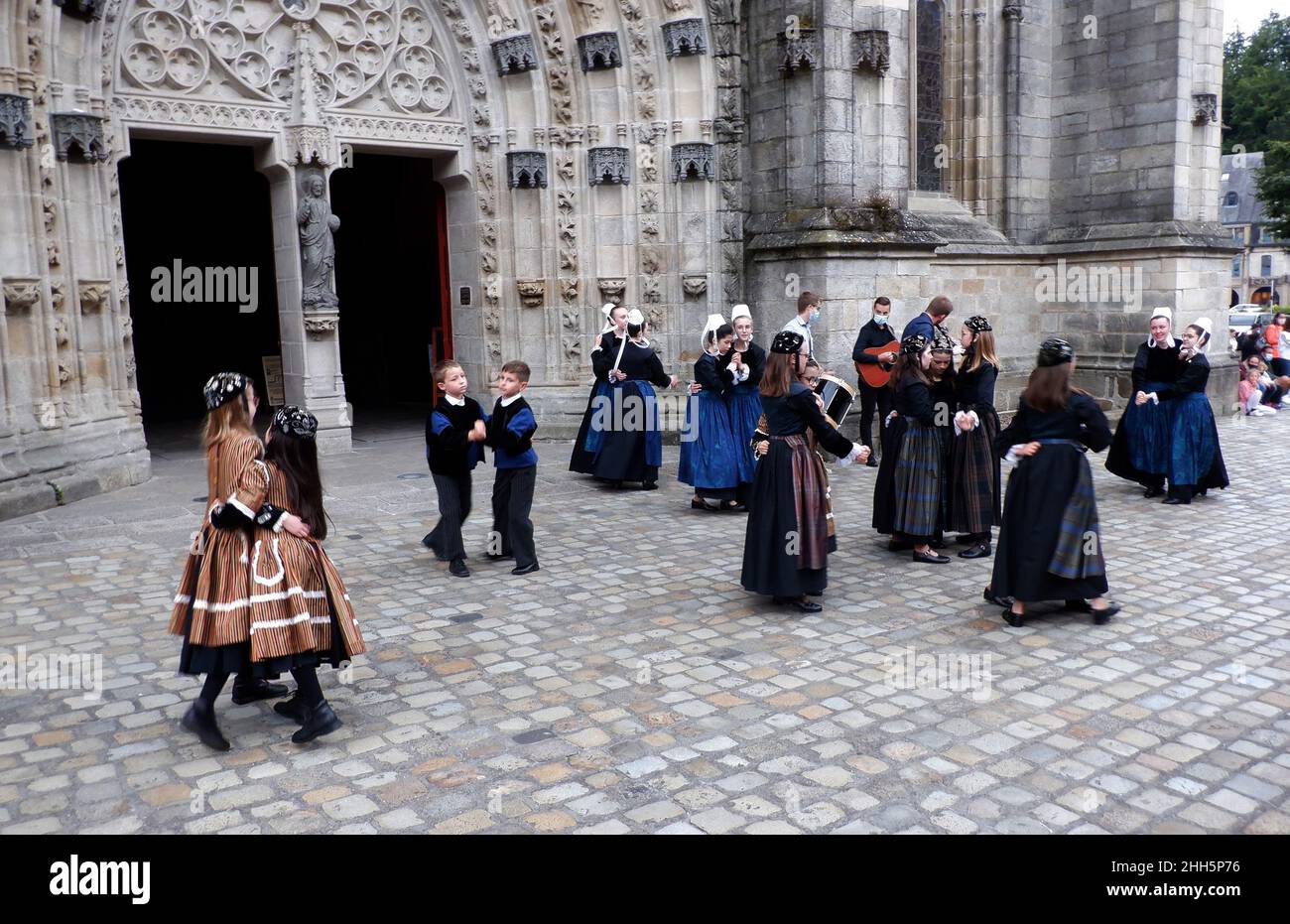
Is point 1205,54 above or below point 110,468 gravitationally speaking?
above

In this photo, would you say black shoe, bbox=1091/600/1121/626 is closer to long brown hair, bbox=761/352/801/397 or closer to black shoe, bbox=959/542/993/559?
black shoe, bbox=959/542/993/559

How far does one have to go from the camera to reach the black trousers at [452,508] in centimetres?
780

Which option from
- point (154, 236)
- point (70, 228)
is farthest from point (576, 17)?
point (154, 236)

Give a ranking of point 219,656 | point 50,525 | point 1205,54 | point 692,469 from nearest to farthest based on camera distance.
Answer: point 219,656 → point 50,525 → point 692,469 → point 1205,54

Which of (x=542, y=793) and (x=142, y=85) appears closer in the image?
(x=542, y=793)

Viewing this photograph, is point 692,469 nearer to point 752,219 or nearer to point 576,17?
point 752,219

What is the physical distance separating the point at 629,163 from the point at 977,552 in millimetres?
7102

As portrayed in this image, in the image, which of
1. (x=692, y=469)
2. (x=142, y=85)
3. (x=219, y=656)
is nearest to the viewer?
(x=219, y=656)

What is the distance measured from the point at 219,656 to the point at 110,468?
6.62m

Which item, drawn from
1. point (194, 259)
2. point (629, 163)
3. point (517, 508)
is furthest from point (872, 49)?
point (194, 259)

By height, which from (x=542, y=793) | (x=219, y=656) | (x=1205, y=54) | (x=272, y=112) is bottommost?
(x=542, y=793)

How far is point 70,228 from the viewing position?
10203mm

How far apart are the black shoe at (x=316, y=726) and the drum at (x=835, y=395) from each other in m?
3.78

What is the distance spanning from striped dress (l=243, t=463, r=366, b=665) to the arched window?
12.6 meters
